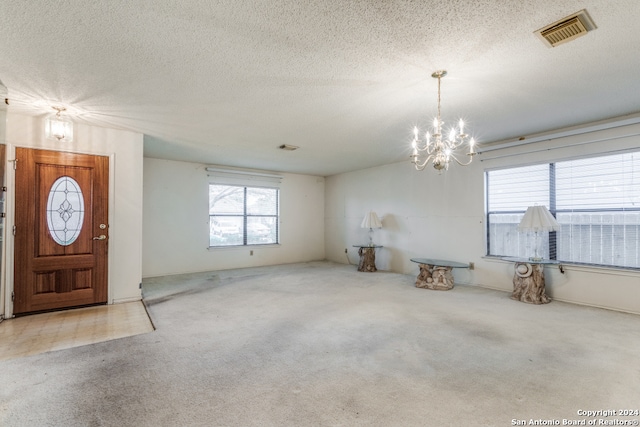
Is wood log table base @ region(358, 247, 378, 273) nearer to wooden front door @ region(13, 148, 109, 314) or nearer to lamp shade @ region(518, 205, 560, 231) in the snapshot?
lamp shade @ region(518, 205, 560, 231)

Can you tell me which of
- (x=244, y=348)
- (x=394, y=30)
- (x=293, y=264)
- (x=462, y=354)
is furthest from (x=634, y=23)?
(x=293, y=264)

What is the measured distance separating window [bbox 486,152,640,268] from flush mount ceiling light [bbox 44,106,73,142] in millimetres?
5989

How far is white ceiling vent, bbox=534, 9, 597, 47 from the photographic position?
71.7 inches

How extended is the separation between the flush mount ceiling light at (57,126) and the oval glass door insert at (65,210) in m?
0.55

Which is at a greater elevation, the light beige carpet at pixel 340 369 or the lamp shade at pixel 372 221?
the lamp shade at pixel 372 221

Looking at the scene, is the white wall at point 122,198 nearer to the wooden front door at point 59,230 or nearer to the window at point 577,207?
the wooden front door at point 59,230

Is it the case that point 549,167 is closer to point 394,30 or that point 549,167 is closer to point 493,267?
point 493,267

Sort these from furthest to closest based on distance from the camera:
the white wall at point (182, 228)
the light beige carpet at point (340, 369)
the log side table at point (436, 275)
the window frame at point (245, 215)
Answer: the window frame at point (245, 215) < the white wall at point (182, 228) < the log side table at point (436, 275) < the light beige carpet at point (340, 369)

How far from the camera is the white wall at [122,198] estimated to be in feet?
12.8

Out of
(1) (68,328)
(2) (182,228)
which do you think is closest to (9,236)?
(1) (68,328)

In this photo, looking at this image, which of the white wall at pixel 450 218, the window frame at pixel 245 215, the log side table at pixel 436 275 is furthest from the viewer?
the window frame at pixel 245 215

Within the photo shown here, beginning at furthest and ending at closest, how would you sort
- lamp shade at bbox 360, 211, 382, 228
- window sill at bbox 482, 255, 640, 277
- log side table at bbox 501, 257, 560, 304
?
lamp shade at bbox 360, 211, 382, 228 → log side table at bbox 501, 257, 560, 304 → window sill at bbox 482, 255, 640, 277

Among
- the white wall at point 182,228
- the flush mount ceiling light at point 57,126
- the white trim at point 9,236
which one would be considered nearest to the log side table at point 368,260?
the white wall at point 182,228

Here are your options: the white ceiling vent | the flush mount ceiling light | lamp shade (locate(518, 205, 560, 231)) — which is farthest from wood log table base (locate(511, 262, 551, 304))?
the flush mount ceiling light
